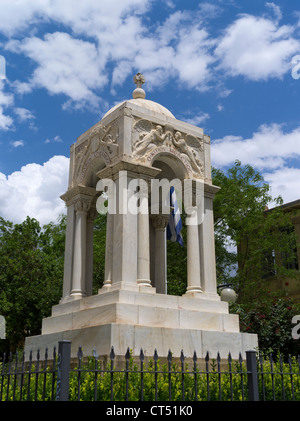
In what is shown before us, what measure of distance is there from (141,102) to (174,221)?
373cm

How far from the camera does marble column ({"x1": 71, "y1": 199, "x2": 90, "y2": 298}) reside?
13008 millimetres

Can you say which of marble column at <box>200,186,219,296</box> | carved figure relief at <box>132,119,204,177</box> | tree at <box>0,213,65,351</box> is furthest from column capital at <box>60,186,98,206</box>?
tree at <box>0,213,65,351</box>

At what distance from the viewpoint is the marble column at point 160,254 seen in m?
14.6

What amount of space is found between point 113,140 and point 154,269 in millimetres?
4395

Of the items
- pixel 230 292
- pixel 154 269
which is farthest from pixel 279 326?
pixel 154 269

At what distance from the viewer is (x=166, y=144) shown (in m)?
13.2

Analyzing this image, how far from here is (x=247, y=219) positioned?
26703 mm

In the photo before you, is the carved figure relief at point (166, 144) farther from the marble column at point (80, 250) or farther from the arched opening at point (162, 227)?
the marble column at point (80, 250)

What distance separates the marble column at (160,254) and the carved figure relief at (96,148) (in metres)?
2.80

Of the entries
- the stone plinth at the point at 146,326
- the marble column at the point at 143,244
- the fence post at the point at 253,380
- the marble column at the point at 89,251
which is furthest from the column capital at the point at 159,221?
the fence post at the point at 253,380

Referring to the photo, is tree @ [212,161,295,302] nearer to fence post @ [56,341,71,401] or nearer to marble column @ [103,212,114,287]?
marble column @ [103,212,114,287]

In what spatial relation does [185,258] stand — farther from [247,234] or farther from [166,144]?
[166,144]

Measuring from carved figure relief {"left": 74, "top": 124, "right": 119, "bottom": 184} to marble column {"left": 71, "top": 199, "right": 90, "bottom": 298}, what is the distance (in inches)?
34.2

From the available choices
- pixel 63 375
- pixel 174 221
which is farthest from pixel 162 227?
pixel 63 375
